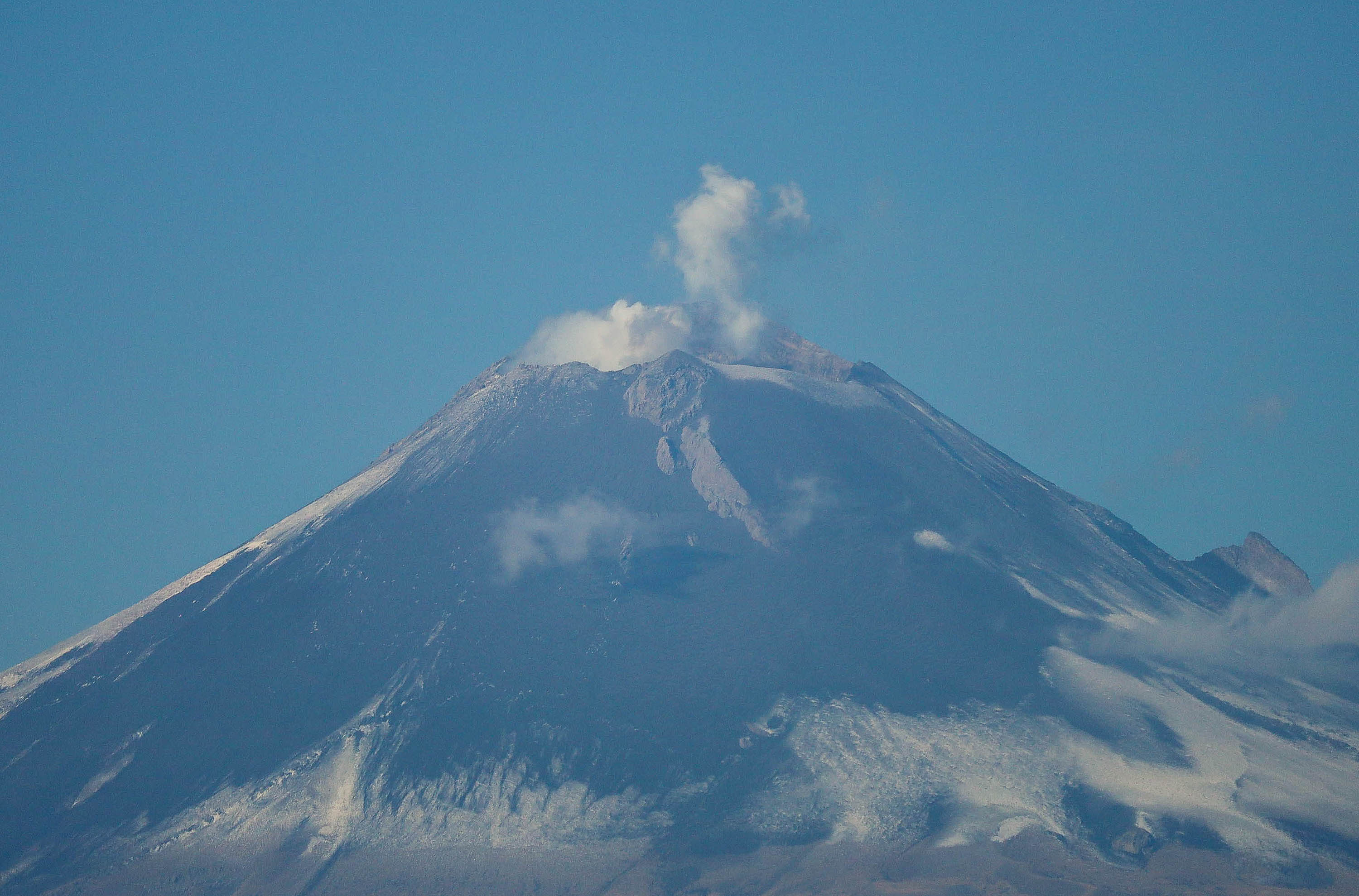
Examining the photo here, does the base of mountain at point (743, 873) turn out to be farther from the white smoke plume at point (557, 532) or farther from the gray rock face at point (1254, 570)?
the gray rock face at point (1254, 570)

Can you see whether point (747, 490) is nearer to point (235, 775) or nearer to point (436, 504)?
point (436, 504)

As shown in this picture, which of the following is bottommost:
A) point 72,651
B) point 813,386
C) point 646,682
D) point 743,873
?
point 743,873

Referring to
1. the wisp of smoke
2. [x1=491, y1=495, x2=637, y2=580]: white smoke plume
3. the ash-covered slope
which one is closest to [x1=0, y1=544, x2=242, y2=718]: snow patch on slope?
the ash-covered slope

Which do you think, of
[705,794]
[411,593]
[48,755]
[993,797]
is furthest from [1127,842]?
[48,755]

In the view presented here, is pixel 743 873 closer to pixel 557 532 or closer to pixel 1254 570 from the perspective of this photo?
pixel 557 532

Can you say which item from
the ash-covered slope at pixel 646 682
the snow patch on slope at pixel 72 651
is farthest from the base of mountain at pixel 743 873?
the snow patch on slope at pixel 72 651

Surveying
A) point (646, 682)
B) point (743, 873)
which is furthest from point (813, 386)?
point (743, 873)

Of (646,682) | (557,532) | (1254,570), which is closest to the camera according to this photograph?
(646,682)
